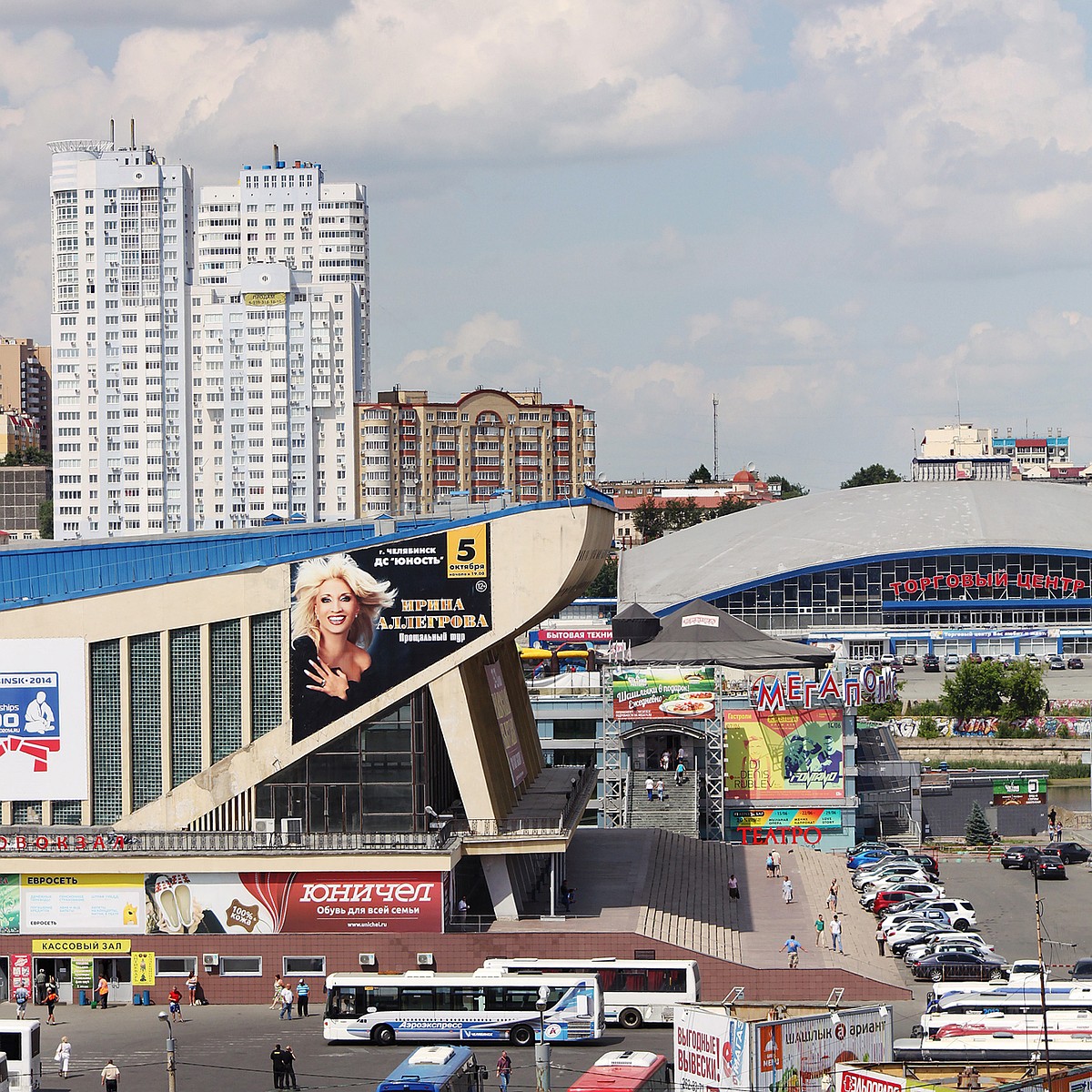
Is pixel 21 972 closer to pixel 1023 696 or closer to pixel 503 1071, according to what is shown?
pixel 503 1071

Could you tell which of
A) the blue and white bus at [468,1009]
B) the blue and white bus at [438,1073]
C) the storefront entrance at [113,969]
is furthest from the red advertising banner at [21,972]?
the blue and white bus at [438,1073]

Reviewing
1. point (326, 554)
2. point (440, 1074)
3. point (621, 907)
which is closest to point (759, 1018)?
point (440, 1074)

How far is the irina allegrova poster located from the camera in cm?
5191

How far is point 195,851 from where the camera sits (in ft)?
167

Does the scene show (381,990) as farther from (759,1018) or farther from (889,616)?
(889,616)

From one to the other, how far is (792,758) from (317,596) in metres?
26.8

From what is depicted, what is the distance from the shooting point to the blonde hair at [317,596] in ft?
171

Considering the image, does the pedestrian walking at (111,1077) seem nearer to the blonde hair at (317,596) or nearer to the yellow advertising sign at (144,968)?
the yellow advertising sign at (144,968)

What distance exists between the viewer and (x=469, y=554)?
170 feet

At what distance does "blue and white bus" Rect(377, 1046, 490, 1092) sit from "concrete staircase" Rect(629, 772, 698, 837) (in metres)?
31.2

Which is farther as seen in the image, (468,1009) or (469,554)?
(469,554)

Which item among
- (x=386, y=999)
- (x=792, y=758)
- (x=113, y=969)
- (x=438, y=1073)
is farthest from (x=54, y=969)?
(x=792, y=758)

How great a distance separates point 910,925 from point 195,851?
20.9m

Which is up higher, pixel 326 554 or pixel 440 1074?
pixel 326 554
